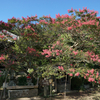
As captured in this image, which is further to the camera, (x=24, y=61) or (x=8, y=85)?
(x=8, y=85)

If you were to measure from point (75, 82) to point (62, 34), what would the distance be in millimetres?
6074

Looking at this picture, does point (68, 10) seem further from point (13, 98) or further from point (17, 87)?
A: point (13, 98)

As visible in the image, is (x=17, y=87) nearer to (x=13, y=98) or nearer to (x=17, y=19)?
(x=13, y=98)

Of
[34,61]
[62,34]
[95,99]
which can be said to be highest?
[62,34]

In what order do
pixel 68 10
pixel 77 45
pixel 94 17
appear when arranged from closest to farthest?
pixel 94 17 → pixel 68 10 → pixel 77 45

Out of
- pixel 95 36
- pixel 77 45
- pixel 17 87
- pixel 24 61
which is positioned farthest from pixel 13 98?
pixel 95 36

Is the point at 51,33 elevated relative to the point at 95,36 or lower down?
elevated

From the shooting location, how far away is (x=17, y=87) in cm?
831

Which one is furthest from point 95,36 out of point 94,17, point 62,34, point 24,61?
point 24,61

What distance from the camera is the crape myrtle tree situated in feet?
18.7

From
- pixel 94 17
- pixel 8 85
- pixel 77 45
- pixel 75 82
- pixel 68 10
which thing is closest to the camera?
pixel 94 17

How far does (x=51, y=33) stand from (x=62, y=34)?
0.77 m

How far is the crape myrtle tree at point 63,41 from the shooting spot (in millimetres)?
5695

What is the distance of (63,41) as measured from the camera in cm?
643
